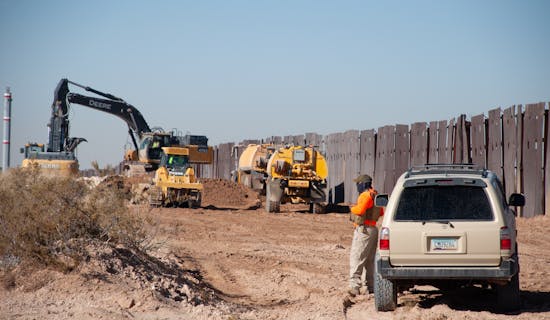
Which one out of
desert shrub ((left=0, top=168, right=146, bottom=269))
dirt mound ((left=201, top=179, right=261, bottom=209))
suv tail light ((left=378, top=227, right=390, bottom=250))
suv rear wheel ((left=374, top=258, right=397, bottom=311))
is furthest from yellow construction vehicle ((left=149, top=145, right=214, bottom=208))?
suv tail light ((left=378, top=227, right=390, bottom=250))

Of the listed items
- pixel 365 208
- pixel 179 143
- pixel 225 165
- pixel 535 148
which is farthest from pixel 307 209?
pixel 365 208

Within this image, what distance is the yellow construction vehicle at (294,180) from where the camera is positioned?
3197 centimetres

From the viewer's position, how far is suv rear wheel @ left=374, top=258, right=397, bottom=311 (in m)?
11.1

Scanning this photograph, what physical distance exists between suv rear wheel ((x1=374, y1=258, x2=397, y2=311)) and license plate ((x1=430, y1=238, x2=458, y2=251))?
0.84 meters

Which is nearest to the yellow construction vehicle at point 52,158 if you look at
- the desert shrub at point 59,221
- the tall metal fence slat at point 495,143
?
the tall metal fence slat at point 495,143

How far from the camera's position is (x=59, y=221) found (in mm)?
11516

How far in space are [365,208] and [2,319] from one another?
5476 millimetres

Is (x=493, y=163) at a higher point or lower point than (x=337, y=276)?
higher

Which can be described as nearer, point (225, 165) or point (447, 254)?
point (447, 254)

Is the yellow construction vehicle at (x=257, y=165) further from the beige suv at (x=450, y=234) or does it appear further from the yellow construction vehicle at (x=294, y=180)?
the beige suv at (x=450, y=234)

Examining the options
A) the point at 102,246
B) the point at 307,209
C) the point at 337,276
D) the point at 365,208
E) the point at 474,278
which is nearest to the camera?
the point at 474,278

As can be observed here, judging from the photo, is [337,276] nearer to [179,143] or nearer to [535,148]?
[535,148]

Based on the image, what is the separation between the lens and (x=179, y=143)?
119ft

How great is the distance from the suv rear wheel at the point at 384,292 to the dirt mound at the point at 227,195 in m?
26.6
